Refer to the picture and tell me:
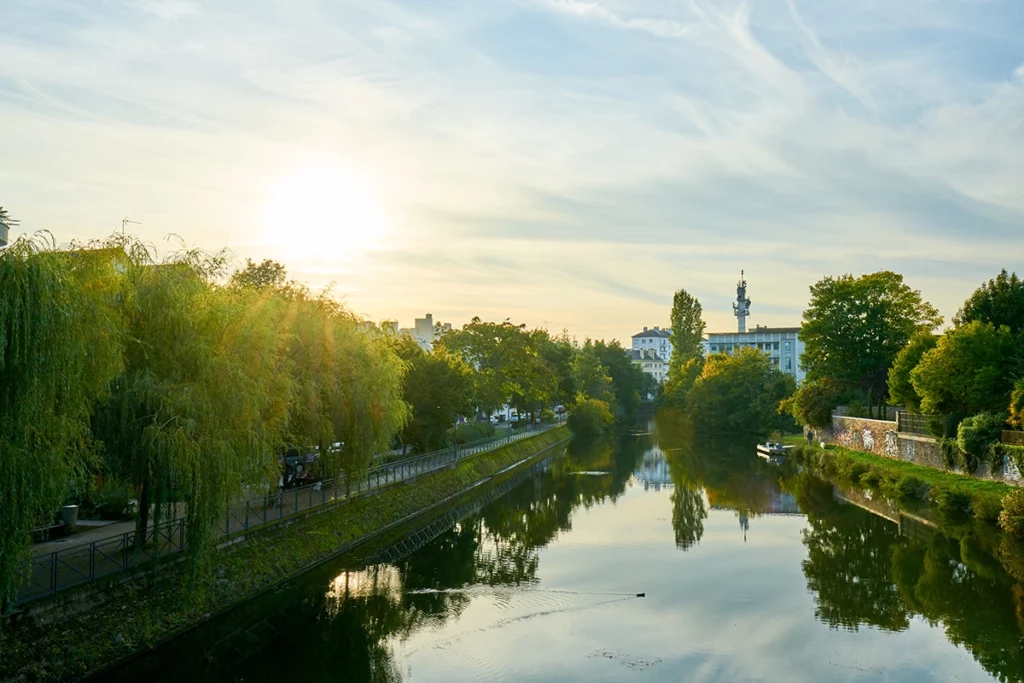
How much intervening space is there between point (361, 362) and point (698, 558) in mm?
13906

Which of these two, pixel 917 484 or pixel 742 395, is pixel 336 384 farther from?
pixel 742 395

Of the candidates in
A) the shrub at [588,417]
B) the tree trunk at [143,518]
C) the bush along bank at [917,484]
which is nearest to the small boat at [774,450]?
the bush along bank at [917,484]

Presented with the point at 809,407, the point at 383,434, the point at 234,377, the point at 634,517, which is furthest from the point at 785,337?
the point at 234,377

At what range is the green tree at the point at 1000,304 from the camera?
51.5 metres

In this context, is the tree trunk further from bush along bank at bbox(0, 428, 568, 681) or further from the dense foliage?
bush along bank at bbox(0, 428, 568, 681)

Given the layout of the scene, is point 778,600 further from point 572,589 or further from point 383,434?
point 383,434

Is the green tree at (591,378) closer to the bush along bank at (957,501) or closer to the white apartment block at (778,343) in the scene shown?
the white apartment block at (778,343)

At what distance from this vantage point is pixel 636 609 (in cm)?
2295

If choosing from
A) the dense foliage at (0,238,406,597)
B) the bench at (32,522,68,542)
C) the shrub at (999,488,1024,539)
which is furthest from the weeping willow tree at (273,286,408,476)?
the shrub at (999,488,1024,539)

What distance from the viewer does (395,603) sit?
936 inches

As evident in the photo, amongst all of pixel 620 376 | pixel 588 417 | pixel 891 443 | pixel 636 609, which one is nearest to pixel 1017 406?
pixel 891 443

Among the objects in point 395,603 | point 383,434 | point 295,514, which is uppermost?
point 383,434

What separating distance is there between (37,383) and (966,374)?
44980mm

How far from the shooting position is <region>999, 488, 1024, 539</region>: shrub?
102 feet
